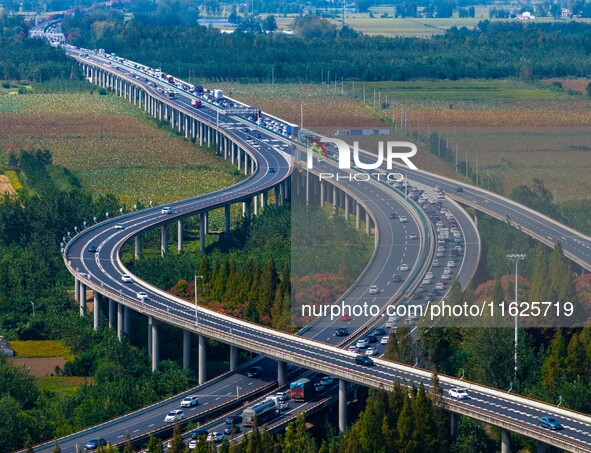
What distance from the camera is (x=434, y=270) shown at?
2000 inches

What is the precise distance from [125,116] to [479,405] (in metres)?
79.3

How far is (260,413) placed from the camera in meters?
46.8

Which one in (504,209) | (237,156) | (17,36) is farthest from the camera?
(17,36)

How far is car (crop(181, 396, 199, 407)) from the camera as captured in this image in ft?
159

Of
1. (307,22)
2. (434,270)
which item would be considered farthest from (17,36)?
(434,270)

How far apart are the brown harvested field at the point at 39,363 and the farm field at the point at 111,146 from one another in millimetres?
28455

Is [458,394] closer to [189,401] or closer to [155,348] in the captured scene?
[189,401]

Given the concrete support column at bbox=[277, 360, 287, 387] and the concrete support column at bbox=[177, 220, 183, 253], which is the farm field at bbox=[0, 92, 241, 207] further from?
the concrete support column at bbox=[277, 360, 287, 387]

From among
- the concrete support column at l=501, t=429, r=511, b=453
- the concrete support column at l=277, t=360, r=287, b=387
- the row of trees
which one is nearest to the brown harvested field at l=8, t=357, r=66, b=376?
the concrete support column at l=277, t=360, r=287, b=387

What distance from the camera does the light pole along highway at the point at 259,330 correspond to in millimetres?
44469

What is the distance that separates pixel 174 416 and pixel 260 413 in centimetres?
237

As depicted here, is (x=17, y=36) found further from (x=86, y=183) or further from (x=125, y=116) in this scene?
(x=86, y=183)

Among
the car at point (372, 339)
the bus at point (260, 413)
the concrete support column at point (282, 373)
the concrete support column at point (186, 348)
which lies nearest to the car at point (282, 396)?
the bus at point (260, 413)

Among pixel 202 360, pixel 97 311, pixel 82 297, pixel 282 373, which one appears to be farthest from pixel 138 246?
pixel 282 373
